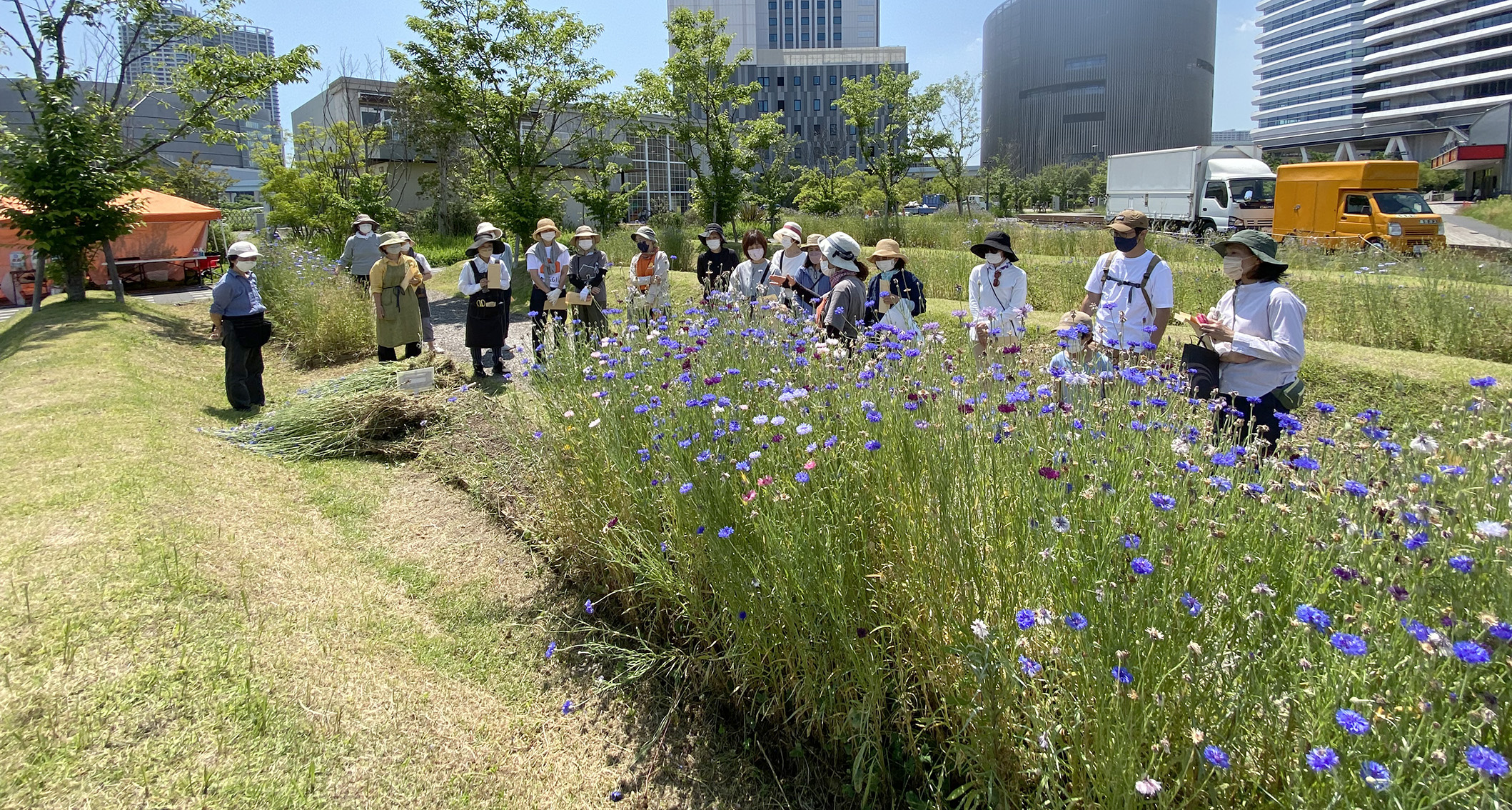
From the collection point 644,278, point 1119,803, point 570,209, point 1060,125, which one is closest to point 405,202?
point 570,209

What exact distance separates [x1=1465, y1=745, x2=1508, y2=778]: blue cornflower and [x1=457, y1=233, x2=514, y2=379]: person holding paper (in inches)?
299

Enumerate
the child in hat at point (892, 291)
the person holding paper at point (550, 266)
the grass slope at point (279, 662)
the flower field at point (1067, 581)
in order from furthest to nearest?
the person holding paper at point (550, 266)
the child in hat at point (892, 291)
the grass slope at point (279, 662)
the flower field at point (1067, 581)

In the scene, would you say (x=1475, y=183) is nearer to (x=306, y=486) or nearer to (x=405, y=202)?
(x=405, y=202)

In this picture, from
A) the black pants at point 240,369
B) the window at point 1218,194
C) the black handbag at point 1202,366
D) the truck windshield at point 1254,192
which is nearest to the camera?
the black handbag at point 1202,366

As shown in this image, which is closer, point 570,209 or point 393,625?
point 393,625

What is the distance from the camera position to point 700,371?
10.6ft

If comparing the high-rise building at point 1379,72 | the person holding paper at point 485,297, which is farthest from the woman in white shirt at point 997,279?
the high-rise building at point 1379,72

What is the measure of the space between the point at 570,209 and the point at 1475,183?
62438 mm

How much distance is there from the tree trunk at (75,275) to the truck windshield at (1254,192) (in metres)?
26.5

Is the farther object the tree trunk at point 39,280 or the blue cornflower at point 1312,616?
the tree trunk at point 39,280

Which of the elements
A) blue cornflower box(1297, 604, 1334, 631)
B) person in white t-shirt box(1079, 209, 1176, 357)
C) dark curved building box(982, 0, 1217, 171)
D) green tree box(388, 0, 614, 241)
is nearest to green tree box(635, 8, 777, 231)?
green tree box(388, 0, 614, 241)

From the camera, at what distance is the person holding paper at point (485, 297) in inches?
307

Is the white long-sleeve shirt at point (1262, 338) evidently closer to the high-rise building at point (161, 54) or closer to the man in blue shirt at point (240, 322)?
the man in blue shirt at point (240, 322)

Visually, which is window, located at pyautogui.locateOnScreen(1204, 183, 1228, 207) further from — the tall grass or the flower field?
the flower field
